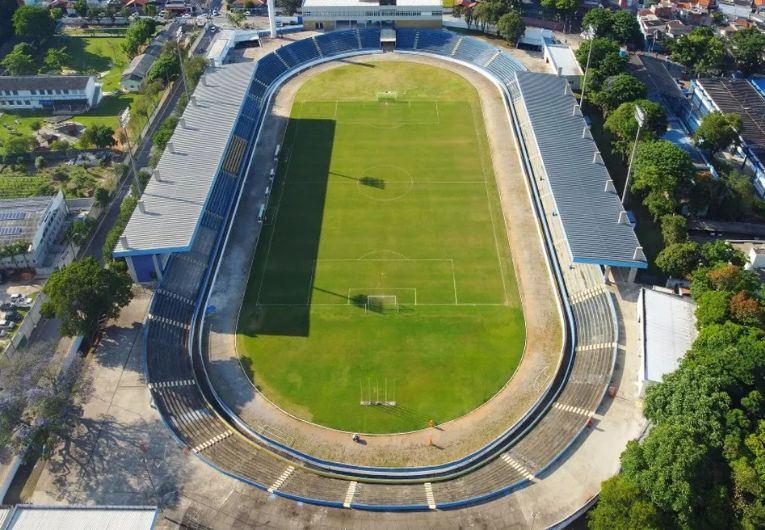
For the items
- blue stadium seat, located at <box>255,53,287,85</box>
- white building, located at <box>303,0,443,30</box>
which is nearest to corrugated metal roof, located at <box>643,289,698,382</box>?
blue stadium seat, located at <box>255,53,287,85</box>

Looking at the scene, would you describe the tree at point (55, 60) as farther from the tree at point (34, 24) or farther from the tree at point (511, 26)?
the tree at point (511, 26)

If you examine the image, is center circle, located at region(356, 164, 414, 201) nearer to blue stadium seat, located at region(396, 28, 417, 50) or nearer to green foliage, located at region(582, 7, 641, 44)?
blue stadium seat, located at region(396, 28, 417, 50)

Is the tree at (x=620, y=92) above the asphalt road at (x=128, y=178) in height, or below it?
above

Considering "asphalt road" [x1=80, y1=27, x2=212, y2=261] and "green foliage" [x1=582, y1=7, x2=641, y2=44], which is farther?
"green foliage" [x1=582, y1=7, x2=641, y2=44]

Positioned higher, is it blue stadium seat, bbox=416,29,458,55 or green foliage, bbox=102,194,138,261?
blue stadium seat, bbox=416,29,458,55

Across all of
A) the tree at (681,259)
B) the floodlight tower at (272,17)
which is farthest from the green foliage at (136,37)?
the tree at (681,259)

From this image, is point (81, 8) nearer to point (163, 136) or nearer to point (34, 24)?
point (34, 24)

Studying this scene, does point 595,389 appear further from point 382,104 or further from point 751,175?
point 382,104

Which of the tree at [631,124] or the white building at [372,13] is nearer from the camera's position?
the tree at [631,124]
